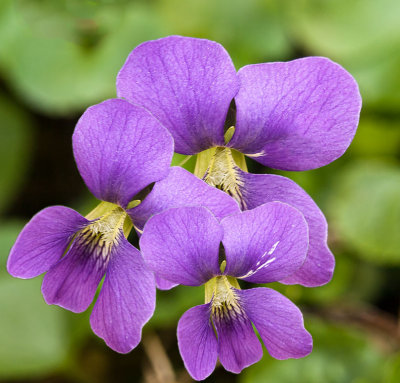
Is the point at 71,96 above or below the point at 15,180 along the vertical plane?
above

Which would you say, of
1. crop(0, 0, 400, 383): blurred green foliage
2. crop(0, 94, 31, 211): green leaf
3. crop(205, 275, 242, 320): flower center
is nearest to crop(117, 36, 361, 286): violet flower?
crop(205, 275, 242, 320): flower center

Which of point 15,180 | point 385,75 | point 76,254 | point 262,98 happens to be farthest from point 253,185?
point 15,180

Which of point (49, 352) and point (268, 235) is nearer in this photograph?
point (268, 235)

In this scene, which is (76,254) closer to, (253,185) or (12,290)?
(253,185)

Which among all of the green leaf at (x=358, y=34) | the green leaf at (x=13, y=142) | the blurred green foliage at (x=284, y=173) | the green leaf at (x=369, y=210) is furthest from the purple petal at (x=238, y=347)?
the green leaf at (x=13, y=142)

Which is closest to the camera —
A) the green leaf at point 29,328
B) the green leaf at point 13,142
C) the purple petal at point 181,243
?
the purple petal at point 181,243

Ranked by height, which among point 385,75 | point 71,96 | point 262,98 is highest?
point 262,98

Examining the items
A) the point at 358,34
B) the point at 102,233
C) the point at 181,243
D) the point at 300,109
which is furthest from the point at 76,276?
the point at 358,34

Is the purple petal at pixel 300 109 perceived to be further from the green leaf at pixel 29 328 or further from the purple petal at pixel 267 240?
the green leaf at pixel 29 328
